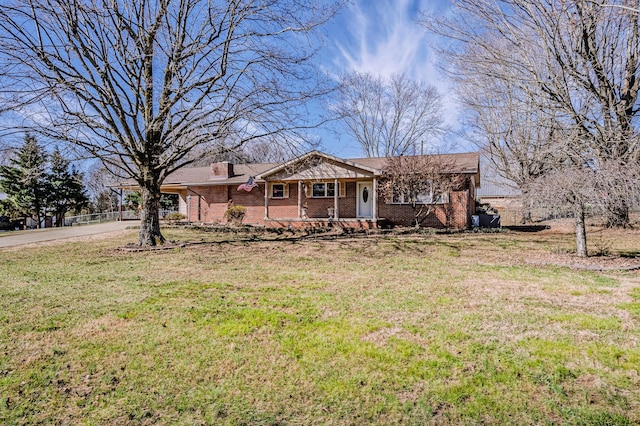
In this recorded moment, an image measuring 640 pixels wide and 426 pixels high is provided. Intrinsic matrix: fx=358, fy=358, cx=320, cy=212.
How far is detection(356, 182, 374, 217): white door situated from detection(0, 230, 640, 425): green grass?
11742 millimetres

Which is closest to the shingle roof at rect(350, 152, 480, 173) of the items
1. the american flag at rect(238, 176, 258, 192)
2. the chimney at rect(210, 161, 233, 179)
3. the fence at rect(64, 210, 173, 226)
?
the american flag at rect(238, 176, 258, 192)

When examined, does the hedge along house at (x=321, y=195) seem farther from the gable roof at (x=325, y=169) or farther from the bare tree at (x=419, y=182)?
the bare tree at (x=419, y=182)

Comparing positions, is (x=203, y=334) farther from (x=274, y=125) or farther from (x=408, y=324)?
(x=274, y=125)

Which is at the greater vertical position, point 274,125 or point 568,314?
point 274,125

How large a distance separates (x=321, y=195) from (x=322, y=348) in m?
16.3

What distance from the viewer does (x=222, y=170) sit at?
907 inches

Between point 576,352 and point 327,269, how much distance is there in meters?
4.92

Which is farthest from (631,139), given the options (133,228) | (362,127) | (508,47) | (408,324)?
(362,127)

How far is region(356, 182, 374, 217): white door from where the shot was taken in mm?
18875

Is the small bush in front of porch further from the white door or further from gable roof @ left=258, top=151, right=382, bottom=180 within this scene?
the white door

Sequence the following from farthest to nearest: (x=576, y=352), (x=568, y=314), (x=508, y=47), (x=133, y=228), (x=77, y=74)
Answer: (x=133, y=228)
(x=77, y=74)
(x=508, y=47)
(x=568, y=314)
(x=576, y=352)

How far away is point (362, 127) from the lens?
35.6 metres

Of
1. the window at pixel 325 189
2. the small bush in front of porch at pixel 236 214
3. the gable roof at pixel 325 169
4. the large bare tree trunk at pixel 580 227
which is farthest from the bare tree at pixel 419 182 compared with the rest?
the large bare tree trunk at pixel 580 227

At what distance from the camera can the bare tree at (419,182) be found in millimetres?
16484
